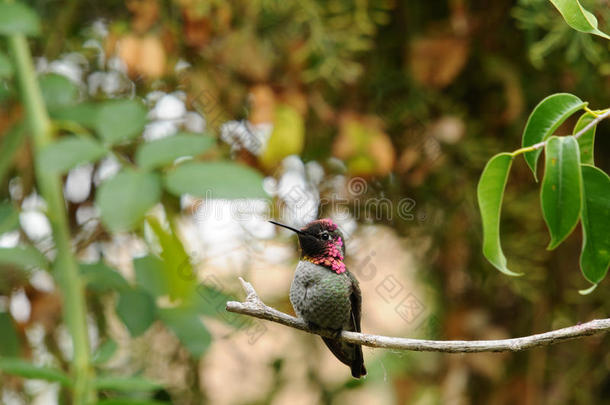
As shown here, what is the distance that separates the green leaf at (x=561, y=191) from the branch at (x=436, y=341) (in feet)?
0.33

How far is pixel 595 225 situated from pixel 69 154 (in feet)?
Answer: 3.61

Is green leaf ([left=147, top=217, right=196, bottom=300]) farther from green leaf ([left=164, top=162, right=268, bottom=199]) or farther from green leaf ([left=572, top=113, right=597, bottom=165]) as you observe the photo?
green leaf ([left=572, top=113, right=597, bottom=165])

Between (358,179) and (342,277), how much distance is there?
134 centimetres

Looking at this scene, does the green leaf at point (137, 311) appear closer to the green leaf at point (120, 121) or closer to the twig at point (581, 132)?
the green leaf at point (120, 121)

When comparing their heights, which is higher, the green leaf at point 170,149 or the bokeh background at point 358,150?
the green leaf at point 170,149

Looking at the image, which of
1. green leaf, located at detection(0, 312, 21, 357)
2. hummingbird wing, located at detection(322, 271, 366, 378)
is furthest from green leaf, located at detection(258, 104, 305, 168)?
hummingbird wing, located at detection(322, 271, 366, 378)

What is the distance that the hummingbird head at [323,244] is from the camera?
773mm

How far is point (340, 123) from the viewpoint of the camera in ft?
7.64

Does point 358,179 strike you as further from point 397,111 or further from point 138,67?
point 138,67

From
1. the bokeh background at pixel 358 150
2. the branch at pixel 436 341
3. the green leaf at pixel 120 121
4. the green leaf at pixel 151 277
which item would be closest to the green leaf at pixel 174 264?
the green leaf at pixel 151 277

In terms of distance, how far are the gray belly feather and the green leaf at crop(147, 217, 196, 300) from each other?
1.73 ft

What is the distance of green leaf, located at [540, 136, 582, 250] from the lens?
0.70 m

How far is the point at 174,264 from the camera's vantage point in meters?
1.42

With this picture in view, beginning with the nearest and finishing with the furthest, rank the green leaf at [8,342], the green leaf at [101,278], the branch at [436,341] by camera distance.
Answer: the branch at [436,341] < the green leaf at [101,278] < the green leaf at [8,342]
